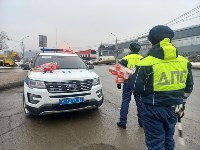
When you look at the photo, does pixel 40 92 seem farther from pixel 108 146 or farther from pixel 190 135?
pixel 190 135

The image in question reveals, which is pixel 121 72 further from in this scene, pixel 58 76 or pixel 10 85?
pixel 10 85

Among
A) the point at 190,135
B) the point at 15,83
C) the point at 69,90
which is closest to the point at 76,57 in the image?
the point at 69,90

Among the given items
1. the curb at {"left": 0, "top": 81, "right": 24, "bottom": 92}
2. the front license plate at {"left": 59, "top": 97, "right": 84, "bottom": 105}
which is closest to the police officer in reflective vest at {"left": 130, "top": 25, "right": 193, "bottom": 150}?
the front license plate at {"left": 59, "top": 97, "right": 84, "bottom": 105}

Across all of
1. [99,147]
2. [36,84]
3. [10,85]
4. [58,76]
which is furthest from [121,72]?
[10,85]

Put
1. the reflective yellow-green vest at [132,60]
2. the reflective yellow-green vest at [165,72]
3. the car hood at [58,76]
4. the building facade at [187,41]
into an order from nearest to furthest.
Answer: the reflective yellow-green vest at [165,72], the reflective yellow-green vest at [132,60], the car hood at [58,76], the building facade at [187,41]

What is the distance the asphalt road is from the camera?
4266 millimetres

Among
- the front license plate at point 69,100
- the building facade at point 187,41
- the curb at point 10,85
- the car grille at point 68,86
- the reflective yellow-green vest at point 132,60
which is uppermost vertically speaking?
the building facade at point 187,41

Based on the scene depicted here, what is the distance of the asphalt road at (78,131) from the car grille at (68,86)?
0.80 metres

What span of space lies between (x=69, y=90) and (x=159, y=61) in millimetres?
3098

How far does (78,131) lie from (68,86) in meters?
1.08

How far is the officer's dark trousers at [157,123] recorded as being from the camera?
285 centimetres

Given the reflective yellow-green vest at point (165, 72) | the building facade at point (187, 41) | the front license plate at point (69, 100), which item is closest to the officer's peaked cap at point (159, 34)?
the reflective yellow-green vest at point (165, 72)

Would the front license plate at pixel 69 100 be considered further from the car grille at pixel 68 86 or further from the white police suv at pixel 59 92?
the car grille at pixel 68 86

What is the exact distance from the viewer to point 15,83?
12.4 meters
